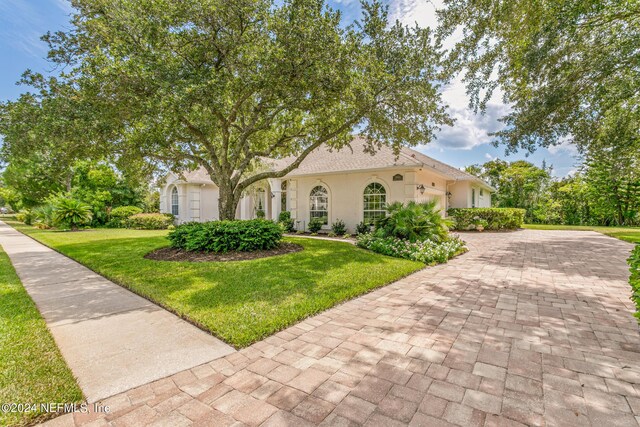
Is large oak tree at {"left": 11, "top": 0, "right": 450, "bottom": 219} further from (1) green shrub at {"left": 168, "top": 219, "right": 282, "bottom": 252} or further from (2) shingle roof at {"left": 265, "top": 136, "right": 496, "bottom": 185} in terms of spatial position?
(2) shingle roof at {"left": 265, "top": 136, "right": 496, "bottom": 185}

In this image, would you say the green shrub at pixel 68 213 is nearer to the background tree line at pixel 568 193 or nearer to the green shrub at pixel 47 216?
the green shrub at pixel 47 216

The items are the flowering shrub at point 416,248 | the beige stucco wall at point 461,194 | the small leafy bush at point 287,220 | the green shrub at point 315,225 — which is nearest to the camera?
the flowering shrub at point 416,248

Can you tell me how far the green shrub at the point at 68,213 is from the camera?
53.6ft

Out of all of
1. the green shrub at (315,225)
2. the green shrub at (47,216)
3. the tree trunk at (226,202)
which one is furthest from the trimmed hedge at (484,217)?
the green shrub at (47,216)

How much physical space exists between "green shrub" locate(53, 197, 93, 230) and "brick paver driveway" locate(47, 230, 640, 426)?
18593mm

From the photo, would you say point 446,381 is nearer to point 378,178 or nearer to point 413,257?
point 413,257

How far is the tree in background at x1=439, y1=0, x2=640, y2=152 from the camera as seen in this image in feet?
25.5

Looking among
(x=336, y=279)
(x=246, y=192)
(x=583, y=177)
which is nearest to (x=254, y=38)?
(x=336, y=279)

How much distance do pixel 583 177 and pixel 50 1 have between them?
32.9 m

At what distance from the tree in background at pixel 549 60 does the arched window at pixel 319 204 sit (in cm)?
837

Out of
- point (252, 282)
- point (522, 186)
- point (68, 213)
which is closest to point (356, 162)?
point (252, 282)

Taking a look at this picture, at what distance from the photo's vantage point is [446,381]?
2.62 metres

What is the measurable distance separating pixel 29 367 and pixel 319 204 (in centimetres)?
1403

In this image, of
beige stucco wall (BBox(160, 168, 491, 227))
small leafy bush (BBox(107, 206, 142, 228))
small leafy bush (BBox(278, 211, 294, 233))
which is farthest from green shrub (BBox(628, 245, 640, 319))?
small leafy bush (BBox(107, 206, 142, 228))
